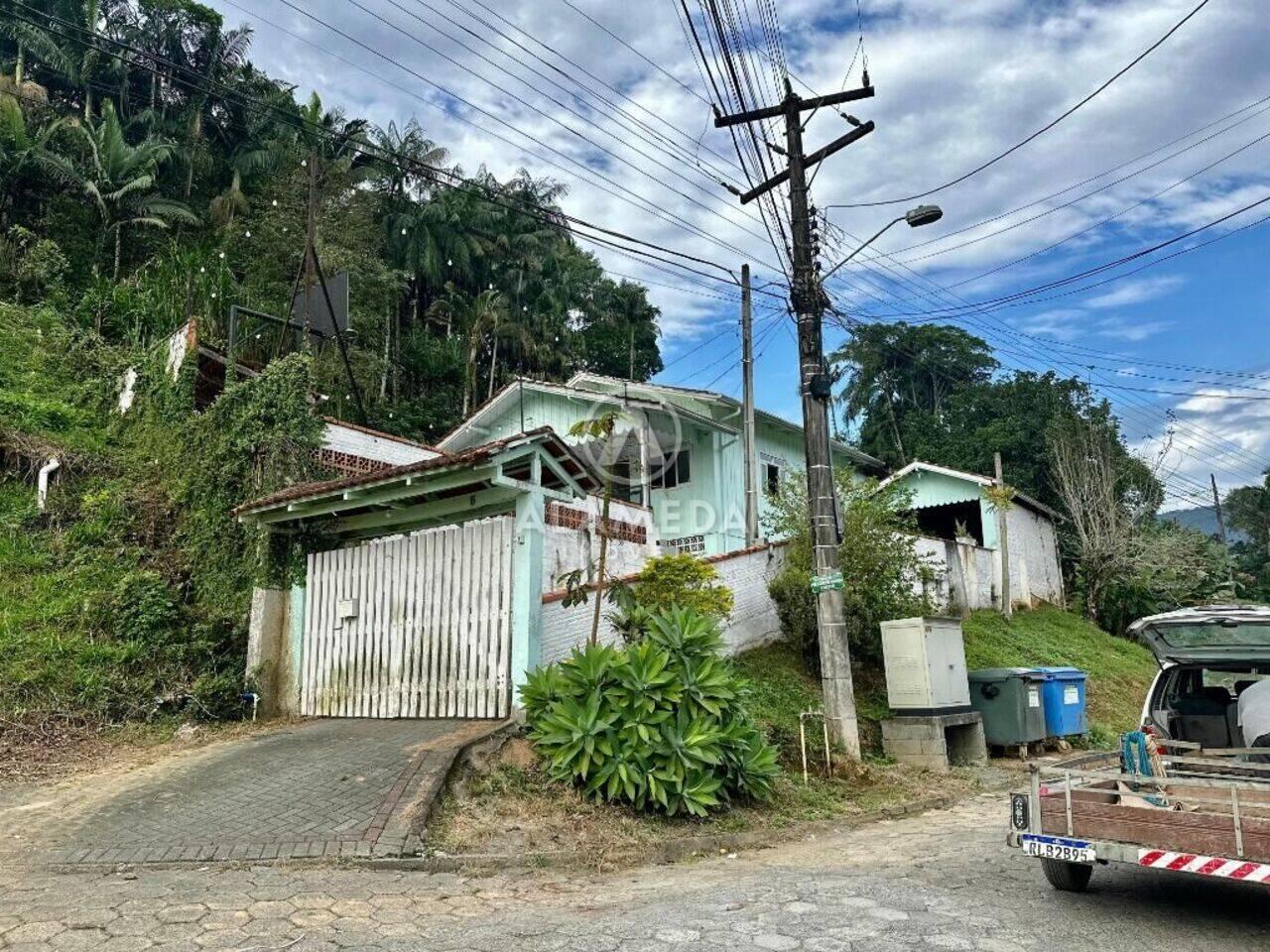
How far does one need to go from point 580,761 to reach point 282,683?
514 centimetres

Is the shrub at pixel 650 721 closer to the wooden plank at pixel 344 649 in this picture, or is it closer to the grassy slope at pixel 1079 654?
the wooden plank at pixel 344 649

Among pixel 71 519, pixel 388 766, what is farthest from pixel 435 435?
pixel 388 766

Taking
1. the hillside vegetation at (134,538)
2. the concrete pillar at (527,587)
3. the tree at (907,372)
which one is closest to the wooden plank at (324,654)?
the hillside vegetation at (134,538)

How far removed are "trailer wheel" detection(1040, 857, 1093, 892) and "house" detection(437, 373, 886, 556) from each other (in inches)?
530

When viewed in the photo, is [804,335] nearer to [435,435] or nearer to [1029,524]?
[1029,524]

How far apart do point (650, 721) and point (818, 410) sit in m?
5.06

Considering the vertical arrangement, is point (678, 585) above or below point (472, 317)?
below

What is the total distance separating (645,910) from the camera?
4848 millimetres

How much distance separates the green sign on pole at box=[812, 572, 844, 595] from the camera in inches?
392

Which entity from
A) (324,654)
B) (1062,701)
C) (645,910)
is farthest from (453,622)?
(1062,701)

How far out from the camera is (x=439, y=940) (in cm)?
434

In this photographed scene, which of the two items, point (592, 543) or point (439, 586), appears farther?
point (592, 543)

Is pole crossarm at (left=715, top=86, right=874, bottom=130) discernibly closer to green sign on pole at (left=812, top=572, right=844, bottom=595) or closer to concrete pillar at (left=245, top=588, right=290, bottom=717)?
green sign on pole at (left=812, top=572, right=844, bottom=595)

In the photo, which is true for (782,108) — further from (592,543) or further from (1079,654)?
(1079,654)
